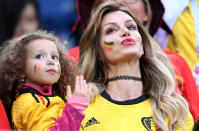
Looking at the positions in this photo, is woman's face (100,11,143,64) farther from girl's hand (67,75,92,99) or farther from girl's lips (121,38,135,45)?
girl's hand (67,75,92,99)

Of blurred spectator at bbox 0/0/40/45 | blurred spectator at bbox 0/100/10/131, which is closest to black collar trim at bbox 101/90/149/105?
blurred spectator at bbox 0/100/10/131

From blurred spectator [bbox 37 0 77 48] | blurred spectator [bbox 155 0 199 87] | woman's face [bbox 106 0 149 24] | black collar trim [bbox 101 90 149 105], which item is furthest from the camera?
blurred spectator [bbox 37 0 77 48]

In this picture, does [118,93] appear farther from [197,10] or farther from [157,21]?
[197,10]

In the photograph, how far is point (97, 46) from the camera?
3926 millimetres

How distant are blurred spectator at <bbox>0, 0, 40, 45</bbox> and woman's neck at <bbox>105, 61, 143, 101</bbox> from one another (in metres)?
2.13

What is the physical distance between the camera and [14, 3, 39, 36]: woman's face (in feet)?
18.6

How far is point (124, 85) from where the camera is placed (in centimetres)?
365

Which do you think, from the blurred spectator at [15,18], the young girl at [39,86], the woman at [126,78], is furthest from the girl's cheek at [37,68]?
the blurred spectator at [15,18]

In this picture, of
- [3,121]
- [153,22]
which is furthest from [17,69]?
[153,22]

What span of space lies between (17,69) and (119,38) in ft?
2.53

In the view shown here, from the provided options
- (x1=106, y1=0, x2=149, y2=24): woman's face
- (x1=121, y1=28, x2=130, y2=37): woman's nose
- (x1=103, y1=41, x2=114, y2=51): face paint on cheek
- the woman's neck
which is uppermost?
(x1=106, y1=0, x2=149, y2=24): woman's face

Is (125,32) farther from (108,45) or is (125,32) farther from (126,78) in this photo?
(126,78)

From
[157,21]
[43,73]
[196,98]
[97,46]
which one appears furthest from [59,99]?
[157,21]

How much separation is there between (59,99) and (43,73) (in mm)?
207
